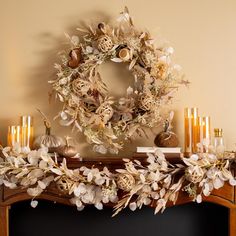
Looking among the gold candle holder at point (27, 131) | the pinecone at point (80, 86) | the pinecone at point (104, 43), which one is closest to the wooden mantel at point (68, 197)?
the gold candle holder at point (27, 131)

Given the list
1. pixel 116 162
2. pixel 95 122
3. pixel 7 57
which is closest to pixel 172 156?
pixel 116 162

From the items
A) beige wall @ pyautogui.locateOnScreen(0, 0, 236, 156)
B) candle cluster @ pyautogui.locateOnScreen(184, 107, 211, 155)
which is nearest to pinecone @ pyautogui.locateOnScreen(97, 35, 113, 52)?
beige wall @ pyautogui.locateOnScreen(0, 0, 236, 156)

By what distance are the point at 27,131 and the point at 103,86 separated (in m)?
0.52

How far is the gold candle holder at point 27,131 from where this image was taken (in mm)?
2615

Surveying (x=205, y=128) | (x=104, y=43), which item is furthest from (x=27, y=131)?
(x=205, y=128)

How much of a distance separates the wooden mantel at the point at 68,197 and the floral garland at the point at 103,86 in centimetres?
17

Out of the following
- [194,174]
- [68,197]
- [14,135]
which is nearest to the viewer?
[194,174]

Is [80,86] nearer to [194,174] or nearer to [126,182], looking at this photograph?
[126,182]

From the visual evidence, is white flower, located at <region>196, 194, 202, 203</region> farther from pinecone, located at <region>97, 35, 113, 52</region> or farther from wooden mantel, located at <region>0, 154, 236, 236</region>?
pinecone, located at <region>97, 35, 113, 52</region>

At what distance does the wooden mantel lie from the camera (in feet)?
7.79

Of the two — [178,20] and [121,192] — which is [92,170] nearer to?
[121,192]

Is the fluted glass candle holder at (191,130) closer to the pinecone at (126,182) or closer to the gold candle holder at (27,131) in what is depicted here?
the pinecone at (126,182)

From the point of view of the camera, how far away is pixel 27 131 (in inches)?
104

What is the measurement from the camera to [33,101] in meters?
2.76
